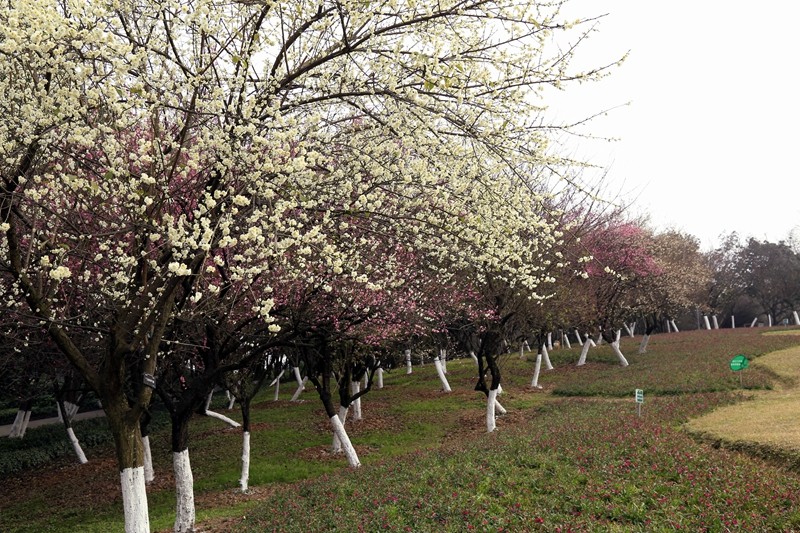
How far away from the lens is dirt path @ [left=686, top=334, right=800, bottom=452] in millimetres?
14140

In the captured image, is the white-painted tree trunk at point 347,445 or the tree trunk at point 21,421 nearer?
the white-painted tree trunk at point 347,445

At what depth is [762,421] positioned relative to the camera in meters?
16.5

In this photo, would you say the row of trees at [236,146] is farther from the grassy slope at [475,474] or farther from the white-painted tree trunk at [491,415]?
the white-painted tree trunk at [491,415]

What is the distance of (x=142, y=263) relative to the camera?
1065 centimetres

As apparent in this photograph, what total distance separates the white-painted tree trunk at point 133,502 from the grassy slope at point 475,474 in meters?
2.36

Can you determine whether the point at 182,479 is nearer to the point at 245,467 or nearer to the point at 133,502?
the point at 133,502

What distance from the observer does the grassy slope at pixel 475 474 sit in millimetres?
10328

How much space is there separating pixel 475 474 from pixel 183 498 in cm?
617

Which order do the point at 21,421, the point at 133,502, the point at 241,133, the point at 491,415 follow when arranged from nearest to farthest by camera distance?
the point at 241,133 < the point at 133,502 < the point at 491,415 < the point at 21,421

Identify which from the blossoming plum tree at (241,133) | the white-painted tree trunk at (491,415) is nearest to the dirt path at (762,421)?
the white-painted tree trunk at (491,415)

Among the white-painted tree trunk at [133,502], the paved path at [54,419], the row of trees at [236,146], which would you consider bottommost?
the paved path at [54,419]

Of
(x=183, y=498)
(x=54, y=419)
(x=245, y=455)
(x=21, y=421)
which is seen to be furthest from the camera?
(x=54, y=419)

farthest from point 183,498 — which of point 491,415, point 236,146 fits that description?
point 491,415

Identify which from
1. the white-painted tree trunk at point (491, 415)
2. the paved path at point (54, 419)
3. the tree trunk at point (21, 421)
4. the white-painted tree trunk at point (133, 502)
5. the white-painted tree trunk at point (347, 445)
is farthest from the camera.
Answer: the paved path at point (54, 419)
